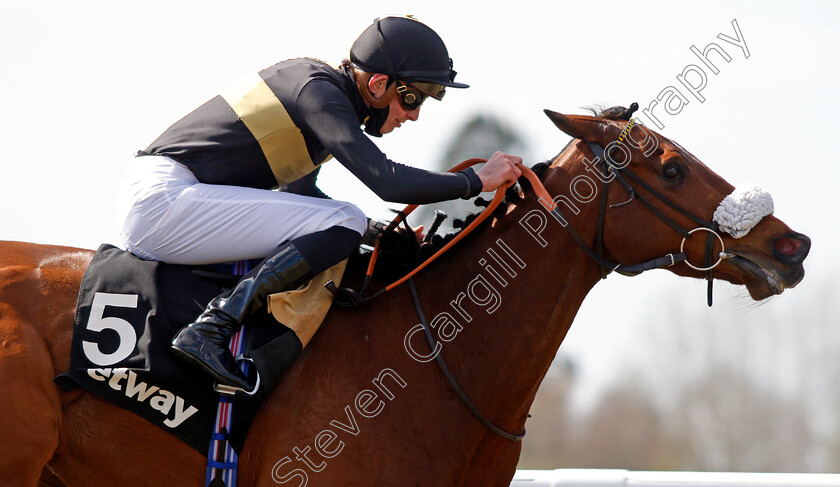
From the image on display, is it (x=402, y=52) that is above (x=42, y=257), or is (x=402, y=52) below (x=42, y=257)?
above

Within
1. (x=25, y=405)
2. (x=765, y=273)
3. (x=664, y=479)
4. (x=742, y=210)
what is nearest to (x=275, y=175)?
(x=25, y=405)

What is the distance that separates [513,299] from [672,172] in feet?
3.26

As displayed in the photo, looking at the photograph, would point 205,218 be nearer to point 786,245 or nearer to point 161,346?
point 161,346

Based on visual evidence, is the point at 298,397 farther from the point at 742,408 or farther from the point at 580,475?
the point at 742,408

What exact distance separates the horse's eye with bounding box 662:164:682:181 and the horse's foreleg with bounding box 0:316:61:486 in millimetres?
2957

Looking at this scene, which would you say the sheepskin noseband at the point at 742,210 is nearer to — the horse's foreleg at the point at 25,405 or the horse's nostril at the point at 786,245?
the horse's nostril at the point at 786,245

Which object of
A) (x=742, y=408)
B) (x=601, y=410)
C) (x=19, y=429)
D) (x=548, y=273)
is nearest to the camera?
(x=19, y=429)

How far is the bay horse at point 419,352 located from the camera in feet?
11.4

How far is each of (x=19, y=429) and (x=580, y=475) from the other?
3.47 m

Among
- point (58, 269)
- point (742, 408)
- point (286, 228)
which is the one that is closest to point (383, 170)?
point (286, 228)

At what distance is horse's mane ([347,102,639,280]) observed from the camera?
3975 mm

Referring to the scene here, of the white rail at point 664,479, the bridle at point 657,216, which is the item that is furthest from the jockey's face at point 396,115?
the white rail at point 664,479

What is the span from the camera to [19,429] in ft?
11.0

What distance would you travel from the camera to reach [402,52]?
12.9 ft
